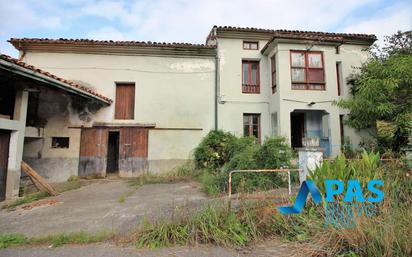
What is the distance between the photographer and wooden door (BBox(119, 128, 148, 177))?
1012cm

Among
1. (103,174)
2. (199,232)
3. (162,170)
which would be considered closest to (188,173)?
(162,170)

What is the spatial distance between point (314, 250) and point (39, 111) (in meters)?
11.6

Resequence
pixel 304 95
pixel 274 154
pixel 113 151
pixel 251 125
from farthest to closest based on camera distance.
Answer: pixel 113 151 < pixel 251 125 < pixel 304 95 < pixel 274 154

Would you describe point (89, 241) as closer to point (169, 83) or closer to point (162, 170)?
point (162, 170)

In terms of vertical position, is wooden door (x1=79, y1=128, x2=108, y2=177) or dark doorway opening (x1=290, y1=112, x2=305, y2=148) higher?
dark doorway opening (x1=290, y1=112, x2=305, y2=148)

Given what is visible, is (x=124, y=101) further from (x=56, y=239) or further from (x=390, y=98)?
(x=390, y=98)

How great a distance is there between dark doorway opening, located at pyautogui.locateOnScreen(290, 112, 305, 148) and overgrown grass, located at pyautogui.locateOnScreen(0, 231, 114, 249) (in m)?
11.0

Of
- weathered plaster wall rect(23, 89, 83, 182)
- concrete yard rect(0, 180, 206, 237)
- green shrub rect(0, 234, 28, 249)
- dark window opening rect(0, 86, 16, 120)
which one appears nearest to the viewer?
green shrub rect(0, 234, 28, 249)

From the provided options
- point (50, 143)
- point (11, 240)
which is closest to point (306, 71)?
point (11, 240)

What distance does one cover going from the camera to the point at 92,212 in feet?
16.2

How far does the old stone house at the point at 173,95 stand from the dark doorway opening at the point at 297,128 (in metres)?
0.53

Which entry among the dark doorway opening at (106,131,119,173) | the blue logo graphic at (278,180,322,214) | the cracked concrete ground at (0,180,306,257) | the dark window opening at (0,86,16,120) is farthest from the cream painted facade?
the blue logo graphic at (278,180,322,214)

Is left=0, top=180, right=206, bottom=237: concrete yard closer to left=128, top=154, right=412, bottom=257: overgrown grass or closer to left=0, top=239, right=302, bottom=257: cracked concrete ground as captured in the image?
left=0, top=239, right=302, bottom=257: cracked concrete ground

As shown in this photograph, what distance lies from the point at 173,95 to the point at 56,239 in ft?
26.8
